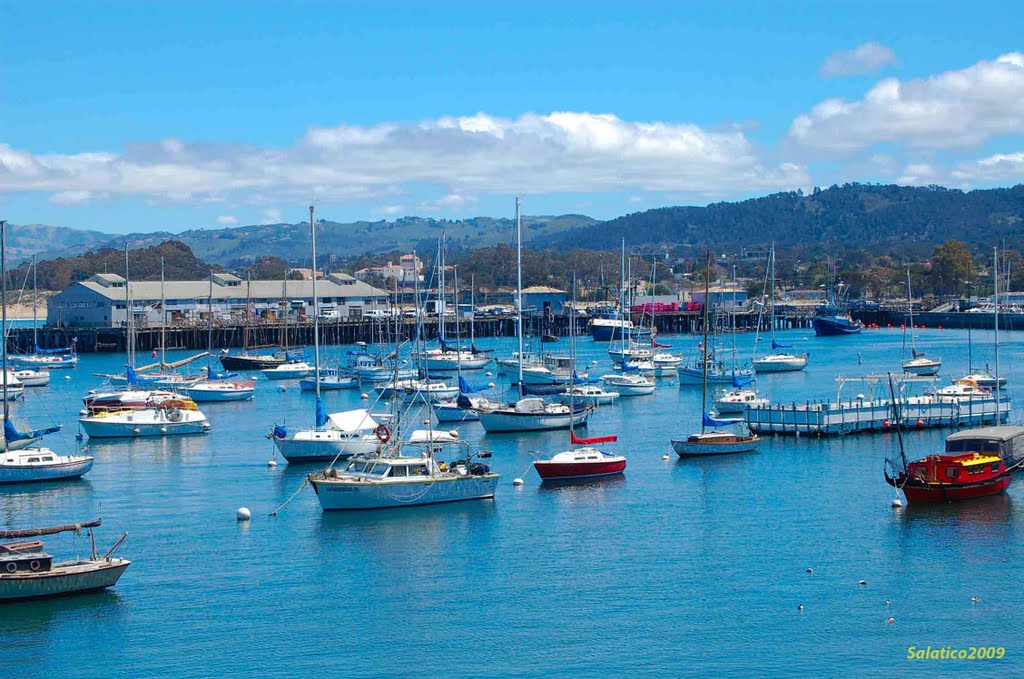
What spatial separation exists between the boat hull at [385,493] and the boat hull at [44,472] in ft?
37.0

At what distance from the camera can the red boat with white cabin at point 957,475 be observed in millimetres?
40125

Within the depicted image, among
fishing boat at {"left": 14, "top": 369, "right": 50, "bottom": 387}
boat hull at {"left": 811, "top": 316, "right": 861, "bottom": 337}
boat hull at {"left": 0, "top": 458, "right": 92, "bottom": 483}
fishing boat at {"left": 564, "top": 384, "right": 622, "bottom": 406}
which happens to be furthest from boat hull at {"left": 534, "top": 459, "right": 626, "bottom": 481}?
boat hull at {"left": 811, "top": 316, "right": 861, "bottom": 337}

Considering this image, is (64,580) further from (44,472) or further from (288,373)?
(288,373)

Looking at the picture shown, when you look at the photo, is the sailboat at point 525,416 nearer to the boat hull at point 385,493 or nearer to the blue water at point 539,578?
the blue water at point 539,578

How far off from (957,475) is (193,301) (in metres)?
116

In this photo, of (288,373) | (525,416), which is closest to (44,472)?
(525,416)

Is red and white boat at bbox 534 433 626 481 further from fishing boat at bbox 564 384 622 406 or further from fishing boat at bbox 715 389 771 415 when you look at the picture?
fishing boat at bbox 564 384 622 406

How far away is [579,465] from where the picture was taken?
151ft

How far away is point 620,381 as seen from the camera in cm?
7912

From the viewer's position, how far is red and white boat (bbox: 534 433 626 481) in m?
45.6

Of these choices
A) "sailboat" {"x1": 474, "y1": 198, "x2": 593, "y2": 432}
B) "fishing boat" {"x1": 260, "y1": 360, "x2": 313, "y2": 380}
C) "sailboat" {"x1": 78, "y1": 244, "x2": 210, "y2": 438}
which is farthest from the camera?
"fishing boat" {"x1": 260, "y1": 360, "x2": 313, "y2": 380}

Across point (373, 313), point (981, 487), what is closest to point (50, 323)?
point (373, 313)

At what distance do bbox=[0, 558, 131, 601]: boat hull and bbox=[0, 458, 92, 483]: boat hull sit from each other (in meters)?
16.0

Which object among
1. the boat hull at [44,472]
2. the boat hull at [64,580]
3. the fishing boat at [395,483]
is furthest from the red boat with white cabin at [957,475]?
the boat hull at [44,472]
